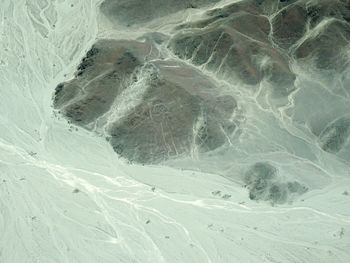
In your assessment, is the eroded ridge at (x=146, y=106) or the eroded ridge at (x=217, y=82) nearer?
the eroded ridge at (x=146, y=106)

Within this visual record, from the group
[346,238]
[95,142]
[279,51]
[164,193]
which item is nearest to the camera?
[346,238]

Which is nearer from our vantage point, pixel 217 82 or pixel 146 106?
pixel 146 106

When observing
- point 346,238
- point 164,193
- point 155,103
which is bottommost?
point 346,238

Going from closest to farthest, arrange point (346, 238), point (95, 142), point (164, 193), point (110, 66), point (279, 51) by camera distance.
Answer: point (346, 238)
point (164, 193)
point (95, 142)
point (110, 66)
point (279, 51)

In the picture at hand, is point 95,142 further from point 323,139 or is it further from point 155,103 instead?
point 323,139

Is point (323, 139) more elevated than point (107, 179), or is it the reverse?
point (107, 179)

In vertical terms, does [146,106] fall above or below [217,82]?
above

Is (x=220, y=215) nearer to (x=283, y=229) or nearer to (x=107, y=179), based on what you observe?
(x=283, y=229)

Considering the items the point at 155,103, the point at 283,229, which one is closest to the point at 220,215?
the point at 283,229

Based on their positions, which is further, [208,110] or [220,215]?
[208,110]

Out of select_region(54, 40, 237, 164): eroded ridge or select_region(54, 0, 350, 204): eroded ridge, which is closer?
select_region(54, 40, 237, 164): eroded ridge
